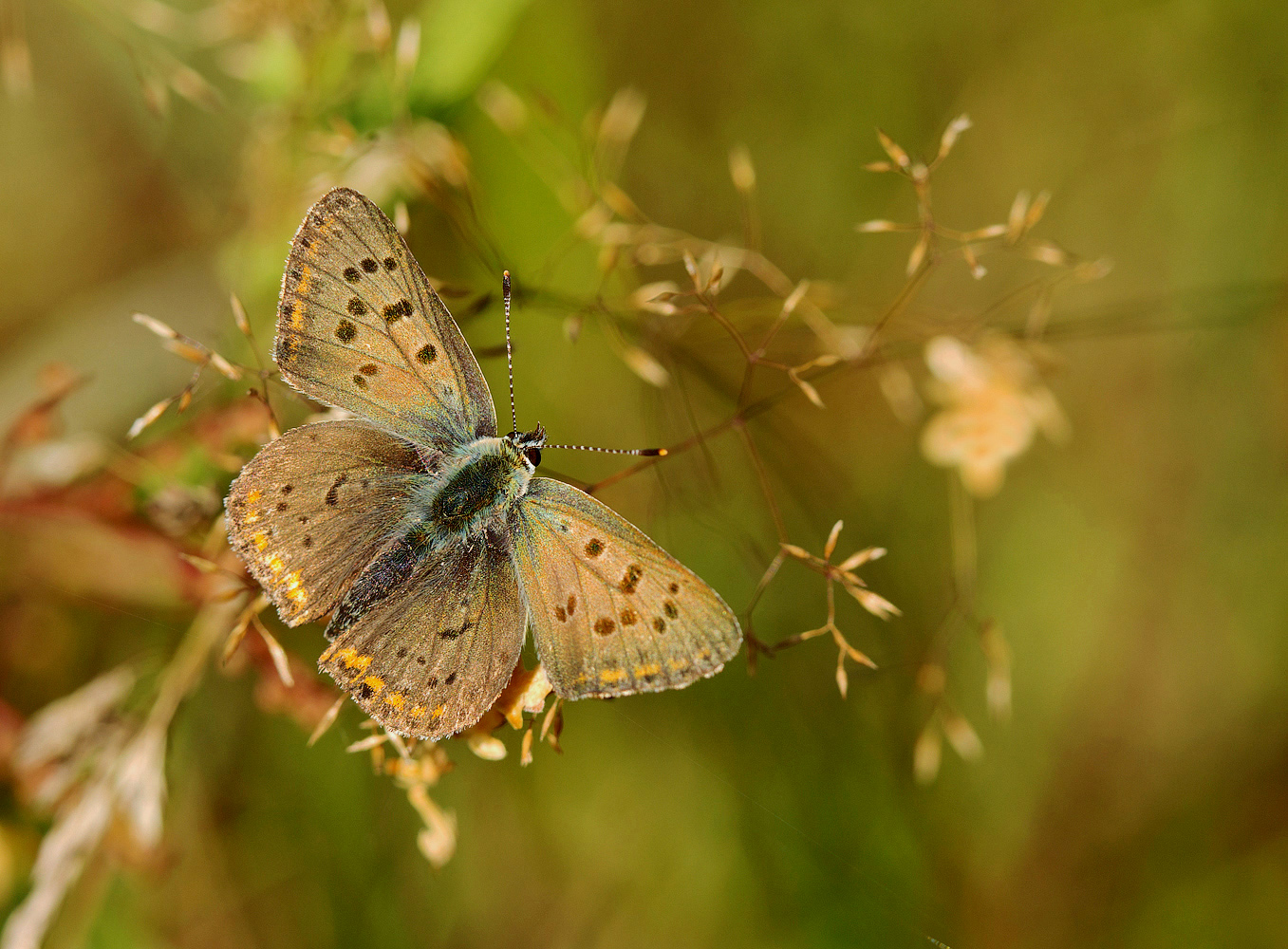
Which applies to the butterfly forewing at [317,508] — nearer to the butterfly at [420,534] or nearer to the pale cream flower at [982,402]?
the butterfly at [420,534]

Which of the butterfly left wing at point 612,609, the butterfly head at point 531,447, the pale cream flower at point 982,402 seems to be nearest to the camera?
the butterfly left wing at point 612,609

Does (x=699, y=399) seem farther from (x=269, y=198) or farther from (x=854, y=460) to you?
(x=269, y=198)

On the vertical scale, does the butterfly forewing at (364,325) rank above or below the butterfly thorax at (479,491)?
above

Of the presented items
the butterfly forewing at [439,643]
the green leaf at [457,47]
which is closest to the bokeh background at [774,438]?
the green leaf at [457,47]

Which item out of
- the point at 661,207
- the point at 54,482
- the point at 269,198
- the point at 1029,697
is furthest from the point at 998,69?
the point at 54,482

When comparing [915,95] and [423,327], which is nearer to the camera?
[423,327]

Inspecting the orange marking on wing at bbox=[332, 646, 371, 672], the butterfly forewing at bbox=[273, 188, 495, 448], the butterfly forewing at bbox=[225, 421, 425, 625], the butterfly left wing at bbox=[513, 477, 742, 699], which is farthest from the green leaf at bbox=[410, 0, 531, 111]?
the orange marking on wing at bbox=[332, 646, 371, 672]

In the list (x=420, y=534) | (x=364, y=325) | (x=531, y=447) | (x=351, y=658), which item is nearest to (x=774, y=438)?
(x=531, y=447)
